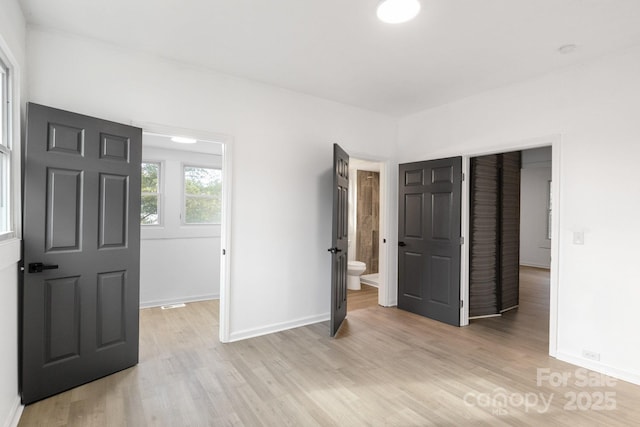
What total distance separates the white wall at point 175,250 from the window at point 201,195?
10 cm

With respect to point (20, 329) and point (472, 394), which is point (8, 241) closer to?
point (20, 329)

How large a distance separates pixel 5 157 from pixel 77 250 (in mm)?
745

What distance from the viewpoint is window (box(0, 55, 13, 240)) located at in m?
2.03

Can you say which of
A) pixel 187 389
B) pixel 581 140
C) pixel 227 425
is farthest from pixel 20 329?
pixel 581 140

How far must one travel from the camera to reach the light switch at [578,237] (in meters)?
2.90

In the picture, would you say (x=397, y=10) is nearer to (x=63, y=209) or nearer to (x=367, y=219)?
(x=63, y=209)

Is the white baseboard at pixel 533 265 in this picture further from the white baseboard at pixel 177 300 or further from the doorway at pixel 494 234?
the white baseboard at pixel 177 300

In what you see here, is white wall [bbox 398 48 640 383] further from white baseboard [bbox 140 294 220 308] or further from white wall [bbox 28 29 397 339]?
white baseboard [bbox 140 294 220 308]

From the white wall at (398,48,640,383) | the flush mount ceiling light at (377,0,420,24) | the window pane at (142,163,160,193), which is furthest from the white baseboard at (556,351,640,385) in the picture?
the window pane at (142,163,160,193)

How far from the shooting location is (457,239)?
3.85 metres

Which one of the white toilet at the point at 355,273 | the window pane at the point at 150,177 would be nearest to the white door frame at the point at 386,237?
the white toilet at the point at 355,273

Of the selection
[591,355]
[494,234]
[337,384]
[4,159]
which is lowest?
[337,384]

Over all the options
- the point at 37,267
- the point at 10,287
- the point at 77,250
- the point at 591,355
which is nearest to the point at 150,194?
the point at 77,250

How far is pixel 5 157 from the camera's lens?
6.73ft
